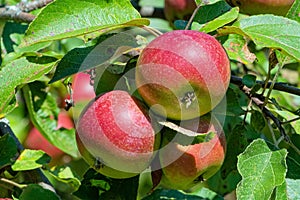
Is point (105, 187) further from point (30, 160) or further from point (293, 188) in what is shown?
point (293, 188)

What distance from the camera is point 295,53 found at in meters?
1.02

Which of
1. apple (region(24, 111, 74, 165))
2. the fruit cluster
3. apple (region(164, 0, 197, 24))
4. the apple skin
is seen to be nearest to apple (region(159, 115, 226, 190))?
the fruit cluster

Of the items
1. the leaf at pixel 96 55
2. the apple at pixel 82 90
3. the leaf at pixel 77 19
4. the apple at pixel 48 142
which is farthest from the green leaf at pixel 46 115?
the leaf at pixel 77 19

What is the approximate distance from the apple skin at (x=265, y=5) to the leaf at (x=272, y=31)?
27 cm

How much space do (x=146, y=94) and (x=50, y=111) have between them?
74 centimetres

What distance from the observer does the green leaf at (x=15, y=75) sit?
112 cm

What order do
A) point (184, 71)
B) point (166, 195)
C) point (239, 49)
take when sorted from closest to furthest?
point (184, 71) → point (239, 49) → point (166, 195)

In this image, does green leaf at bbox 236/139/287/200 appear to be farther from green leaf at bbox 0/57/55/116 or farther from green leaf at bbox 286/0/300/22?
green leaf at bbox 0/57/55/116

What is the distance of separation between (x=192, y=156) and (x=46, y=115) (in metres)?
0.69

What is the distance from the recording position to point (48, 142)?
1.96 meters

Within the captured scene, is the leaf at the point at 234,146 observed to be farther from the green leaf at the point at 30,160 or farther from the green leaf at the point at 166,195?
the green leaf at the point at 30,160

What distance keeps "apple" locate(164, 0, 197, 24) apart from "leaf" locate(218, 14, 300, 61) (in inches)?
21.0

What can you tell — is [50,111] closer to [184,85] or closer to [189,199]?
[189,199]

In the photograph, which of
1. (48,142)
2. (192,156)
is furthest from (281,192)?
(48,142)
